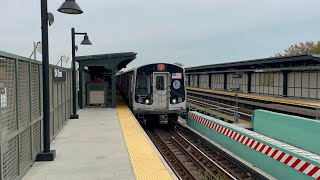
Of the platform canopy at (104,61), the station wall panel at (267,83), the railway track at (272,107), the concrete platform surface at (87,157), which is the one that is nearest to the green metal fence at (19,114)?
the concrete platform surface at (87,157)

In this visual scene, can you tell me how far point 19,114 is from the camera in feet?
19.0

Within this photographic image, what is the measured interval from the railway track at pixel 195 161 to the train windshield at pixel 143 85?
2.23 meters

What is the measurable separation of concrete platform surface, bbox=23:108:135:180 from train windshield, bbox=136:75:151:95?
3474 millimetres

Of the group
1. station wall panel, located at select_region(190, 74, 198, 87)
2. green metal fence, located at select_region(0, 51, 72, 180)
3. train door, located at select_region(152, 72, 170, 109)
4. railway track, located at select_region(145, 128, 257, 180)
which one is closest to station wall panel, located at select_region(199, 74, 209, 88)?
station wall panel, located at select_region(190, 74, 198, 87)

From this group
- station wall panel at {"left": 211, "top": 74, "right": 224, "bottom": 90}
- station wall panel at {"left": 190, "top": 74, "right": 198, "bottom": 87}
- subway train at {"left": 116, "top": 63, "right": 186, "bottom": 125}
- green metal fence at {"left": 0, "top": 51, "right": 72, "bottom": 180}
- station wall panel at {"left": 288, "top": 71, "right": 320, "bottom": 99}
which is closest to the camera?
green metal fence at {"left": 0, "top": 51, "right": 72, "bottom": 180}

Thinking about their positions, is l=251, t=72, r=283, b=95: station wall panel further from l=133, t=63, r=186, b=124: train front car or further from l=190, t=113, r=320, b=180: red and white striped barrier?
l=190, t=113, r=320, b=180: red and white striped barrier

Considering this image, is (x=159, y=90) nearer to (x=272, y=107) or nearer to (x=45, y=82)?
(x=272, y=107)

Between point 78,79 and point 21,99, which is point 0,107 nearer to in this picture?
point 21,99

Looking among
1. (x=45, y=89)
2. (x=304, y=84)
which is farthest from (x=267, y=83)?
(x=45, y=89)

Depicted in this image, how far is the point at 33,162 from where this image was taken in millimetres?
7117

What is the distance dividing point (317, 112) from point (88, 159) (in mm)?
11728

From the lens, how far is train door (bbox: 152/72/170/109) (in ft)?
50.9

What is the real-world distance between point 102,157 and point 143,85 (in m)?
8.04

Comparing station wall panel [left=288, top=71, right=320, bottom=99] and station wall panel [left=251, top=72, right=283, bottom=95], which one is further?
station wall panel [left=251, top=72, right=283, bottom=95]
